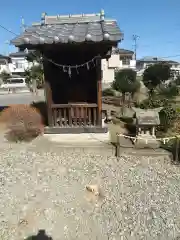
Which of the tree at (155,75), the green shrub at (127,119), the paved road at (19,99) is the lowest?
the green shrub at (127,119)

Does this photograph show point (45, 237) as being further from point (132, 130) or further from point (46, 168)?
point (132, 130)

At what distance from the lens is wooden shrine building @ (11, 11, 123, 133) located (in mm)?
6590

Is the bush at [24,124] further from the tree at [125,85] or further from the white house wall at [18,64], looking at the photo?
the white house wall at [18,64]

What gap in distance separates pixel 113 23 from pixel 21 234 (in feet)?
22.6

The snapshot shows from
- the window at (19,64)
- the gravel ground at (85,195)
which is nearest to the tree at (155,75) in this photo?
the gravel ground at (85,195)

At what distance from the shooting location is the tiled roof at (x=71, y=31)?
6.38 m

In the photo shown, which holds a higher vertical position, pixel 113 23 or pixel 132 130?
pixel 113 23

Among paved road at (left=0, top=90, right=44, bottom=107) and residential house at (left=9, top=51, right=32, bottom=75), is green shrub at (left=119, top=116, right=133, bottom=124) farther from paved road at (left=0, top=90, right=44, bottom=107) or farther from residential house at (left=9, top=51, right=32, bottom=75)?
residential house at (left=9, top=51, right=32, bottom=75)

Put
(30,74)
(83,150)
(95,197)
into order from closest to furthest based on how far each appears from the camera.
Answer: (95,197) → (83,150) → (30,74)

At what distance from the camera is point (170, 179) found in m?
5.76

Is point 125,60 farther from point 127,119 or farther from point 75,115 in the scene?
point 75,115

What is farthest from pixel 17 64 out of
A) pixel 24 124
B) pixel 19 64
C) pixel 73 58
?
pixel 24 124

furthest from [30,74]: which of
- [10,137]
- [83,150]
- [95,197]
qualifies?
[95,197]

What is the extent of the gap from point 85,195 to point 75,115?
3.53 meters
